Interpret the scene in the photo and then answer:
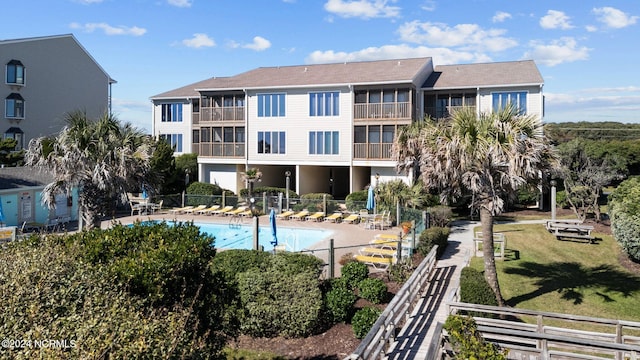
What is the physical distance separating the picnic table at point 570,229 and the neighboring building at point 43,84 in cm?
3119

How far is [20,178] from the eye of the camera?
24234 mm

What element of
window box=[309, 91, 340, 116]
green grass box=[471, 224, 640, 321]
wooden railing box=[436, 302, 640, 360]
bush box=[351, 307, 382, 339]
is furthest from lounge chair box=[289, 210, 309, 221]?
wooden railing box=[436, 302, 640, 360]

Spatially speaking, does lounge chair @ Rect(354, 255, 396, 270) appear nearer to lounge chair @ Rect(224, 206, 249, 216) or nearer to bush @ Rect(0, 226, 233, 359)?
bush @ Rect(0, 226, 233, 359)

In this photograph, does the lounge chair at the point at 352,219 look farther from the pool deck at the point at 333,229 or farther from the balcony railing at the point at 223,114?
the balcony railing at the point at 223,114

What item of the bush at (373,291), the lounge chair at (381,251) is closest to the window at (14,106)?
the lounge chair at (381,251)

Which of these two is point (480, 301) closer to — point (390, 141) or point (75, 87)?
point (390, 141)

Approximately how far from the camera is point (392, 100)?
3034 cm

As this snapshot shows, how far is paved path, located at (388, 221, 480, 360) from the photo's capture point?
28.8 ft

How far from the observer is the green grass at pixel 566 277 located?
1294 centimetres

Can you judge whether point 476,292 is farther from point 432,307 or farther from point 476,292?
point 432,307

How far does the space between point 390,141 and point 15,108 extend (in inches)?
1129

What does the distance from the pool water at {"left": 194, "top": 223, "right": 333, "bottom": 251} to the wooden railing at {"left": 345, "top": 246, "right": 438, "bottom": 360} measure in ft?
34.6

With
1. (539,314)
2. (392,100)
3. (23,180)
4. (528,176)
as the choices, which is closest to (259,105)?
(392,100)

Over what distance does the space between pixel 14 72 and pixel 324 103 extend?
77.8 ft
